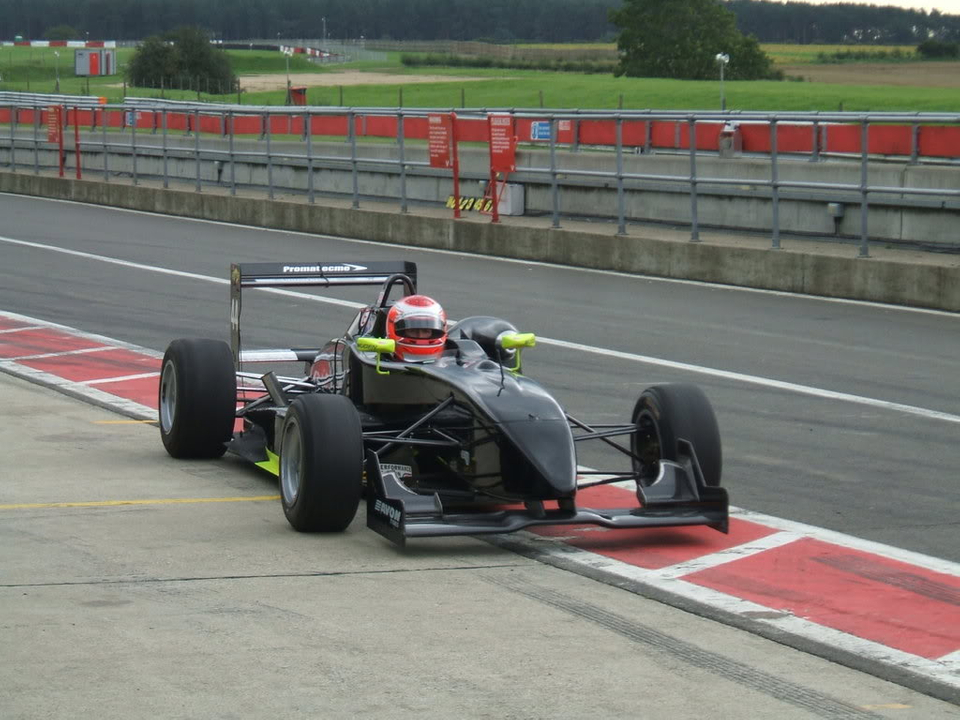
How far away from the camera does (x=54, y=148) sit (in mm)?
42094

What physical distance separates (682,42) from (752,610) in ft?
345

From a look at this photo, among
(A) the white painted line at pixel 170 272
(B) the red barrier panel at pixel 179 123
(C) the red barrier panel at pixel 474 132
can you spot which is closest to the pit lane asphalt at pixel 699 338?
(A) the white painted line at pixel 170 272

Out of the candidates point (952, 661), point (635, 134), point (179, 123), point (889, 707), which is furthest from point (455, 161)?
point (179, 123)

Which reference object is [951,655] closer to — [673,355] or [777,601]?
[777,601]

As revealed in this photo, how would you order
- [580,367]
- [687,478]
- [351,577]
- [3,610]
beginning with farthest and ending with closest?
[580,367], [687,478], [351,577], [3,610]

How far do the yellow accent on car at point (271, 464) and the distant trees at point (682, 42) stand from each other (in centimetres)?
10061

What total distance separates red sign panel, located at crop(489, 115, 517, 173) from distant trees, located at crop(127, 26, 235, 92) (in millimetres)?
82839

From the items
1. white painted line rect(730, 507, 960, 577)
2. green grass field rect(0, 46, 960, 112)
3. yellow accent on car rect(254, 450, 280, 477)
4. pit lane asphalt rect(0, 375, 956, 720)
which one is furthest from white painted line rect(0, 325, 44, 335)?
green grass field rect(0, 46, 960, 112)

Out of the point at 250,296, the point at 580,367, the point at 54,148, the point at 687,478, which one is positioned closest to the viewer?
the point at 687,478

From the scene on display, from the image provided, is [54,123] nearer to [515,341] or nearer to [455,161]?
[455,161]

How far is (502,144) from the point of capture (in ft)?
78.8

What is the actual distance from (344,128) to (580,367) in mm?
21535

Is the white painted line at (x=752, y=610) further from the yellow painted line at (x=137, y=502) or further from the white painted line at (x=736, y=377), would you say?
the white painted line at (x=736, y=377)

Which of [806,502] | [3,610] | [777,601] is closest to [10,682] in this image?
[3,610]
